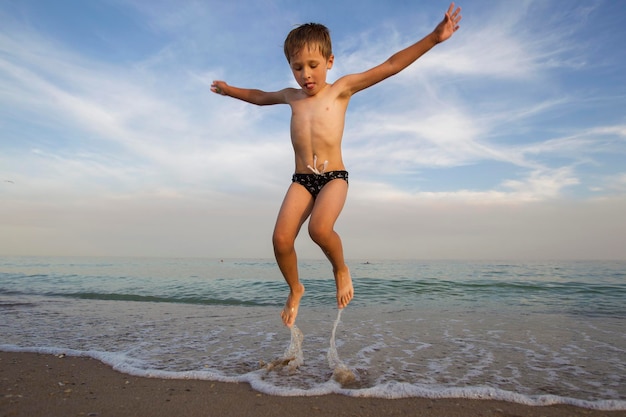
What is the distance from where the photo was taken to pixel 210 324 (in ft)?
24.1

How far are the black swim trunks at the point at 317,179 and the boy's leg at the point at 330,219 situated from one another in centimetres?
6

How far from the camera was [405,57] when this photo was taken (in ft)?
13.1

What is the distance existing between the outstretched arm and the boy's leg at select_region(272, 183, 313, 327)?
1.11 metres

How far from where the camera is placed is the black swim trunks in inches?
163

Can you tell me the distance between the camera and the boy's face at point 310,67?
12.8 feet

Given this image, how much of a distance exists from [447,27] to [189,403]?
11.8 feet

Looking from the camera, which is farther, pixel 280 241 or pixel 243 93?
pixel 243 93

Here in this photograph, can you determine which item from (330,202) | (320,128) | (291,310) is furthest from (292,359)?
(320,128)

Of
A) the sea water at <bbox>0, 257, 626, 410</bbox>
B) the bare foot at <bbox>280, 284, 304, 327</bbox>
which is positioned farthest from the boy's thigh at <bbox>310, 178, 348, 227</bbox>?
the sea water at <bbox>0, 257, 626, 410</bbox>

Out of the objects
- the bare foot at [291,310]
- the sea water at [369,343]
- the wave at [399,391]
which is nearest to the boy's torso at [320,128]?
the bare foot at [291,310]

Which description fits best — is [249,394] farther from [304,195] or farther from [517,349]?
[517,349]

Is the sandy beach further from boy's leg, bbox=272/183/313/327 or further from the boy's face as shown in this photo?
the boy's face

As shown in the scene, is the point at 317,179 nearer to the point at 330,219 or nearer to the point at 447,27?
the point at 330,219

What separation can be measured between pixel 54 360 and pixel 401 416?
360 centimetres
